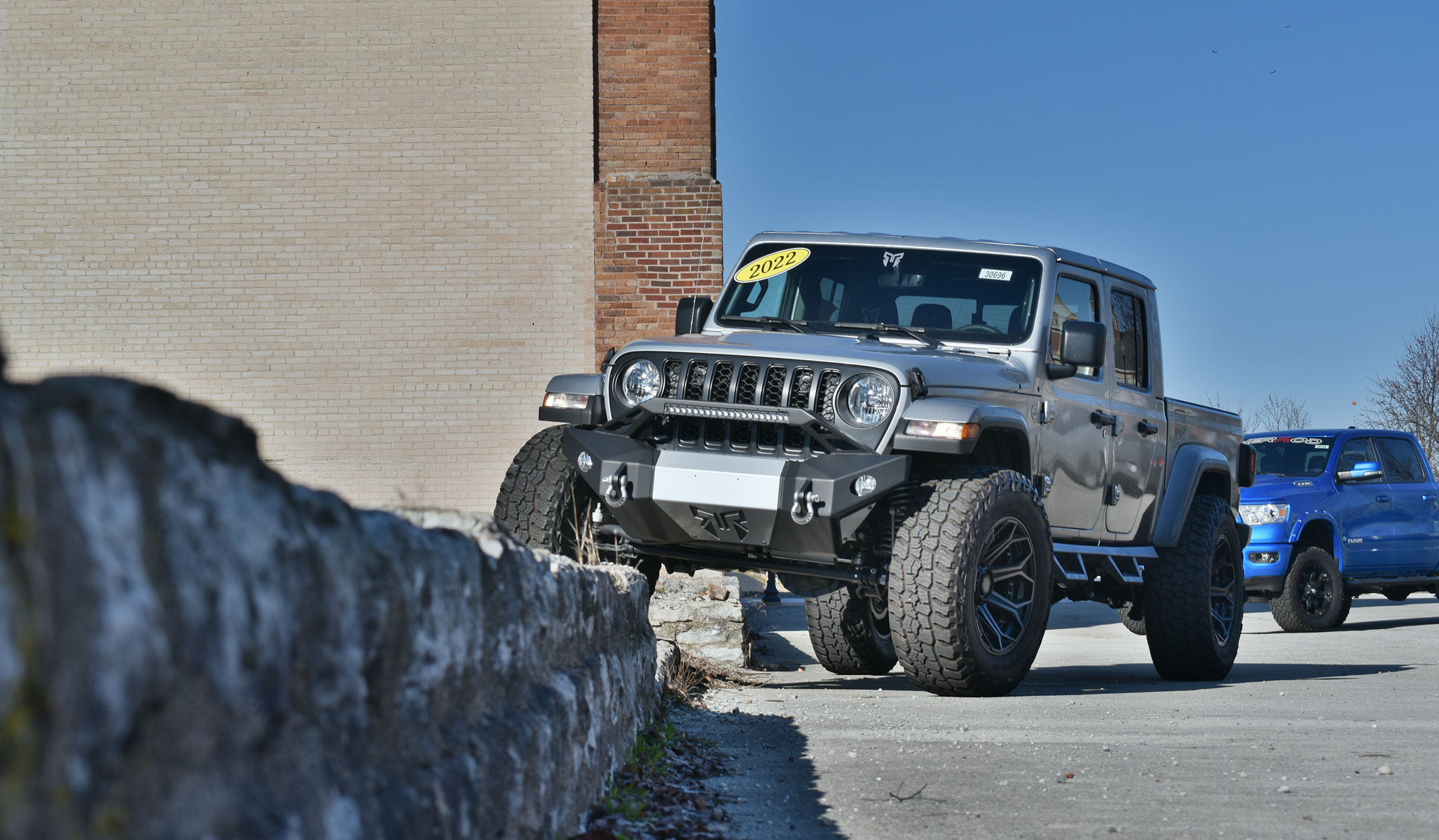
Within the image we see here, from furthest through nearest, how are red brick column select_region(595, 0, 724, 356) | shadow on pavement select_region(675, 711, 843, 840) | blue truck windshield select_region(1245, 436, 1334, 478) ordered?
1. blue truck windshield select_region(1245, 436, 1334, 478)
2. red brick column select_region(595, 0, 724, 356)
3. shadow on pavement select_region(675, 711, 843, 840)

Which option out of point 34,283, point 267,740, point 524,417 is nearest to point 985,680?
Result: point 267,740

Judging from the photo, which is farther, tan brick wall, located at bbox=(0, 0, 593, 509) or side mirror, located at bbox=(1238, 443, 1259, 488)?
tan brick wall, located at bbox=(0, 0, 593, 509)

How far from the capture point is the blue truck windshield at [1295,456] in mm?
13250

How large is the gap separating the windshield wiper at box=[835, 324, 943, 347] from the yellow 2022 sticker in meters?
0.57

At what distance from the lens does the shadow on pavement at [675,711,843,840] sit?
3.57m

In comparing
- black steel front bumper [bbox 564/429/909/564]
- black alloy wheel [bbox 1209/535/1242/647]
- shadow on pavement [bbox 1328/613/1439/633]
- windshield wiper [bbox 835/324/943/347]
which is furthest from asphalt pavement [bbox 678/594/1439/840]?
shadow on pavement [bbox 1328/613/1439/633]

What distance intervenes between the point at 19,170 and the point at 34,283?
1.09 metres

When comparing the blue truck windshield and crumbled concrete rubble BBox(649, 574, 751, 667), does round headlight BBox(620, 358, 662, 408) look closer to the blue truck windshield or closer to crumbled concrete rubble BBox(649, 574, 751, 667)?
crumbled concrete rubble BBox(649, 574, 751, 667)

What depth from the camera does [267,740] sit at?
4.97ft

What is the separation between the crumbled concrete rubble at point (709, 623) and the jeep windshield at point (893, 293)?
1826 mm

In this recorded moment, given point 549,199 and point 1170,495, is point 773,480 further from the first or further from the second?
point 549,199

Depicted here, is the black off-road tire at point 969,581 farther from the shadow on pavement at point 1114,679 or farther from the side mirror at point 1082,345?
the side mirror at point 1082,345

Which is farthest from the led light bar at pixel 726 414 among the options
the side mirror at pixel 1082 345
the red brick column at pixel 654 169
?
the red brick column at pixel 654 169

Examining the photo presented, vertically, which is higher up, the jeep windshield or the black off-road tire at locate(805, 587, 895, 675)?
the jeep windshield
